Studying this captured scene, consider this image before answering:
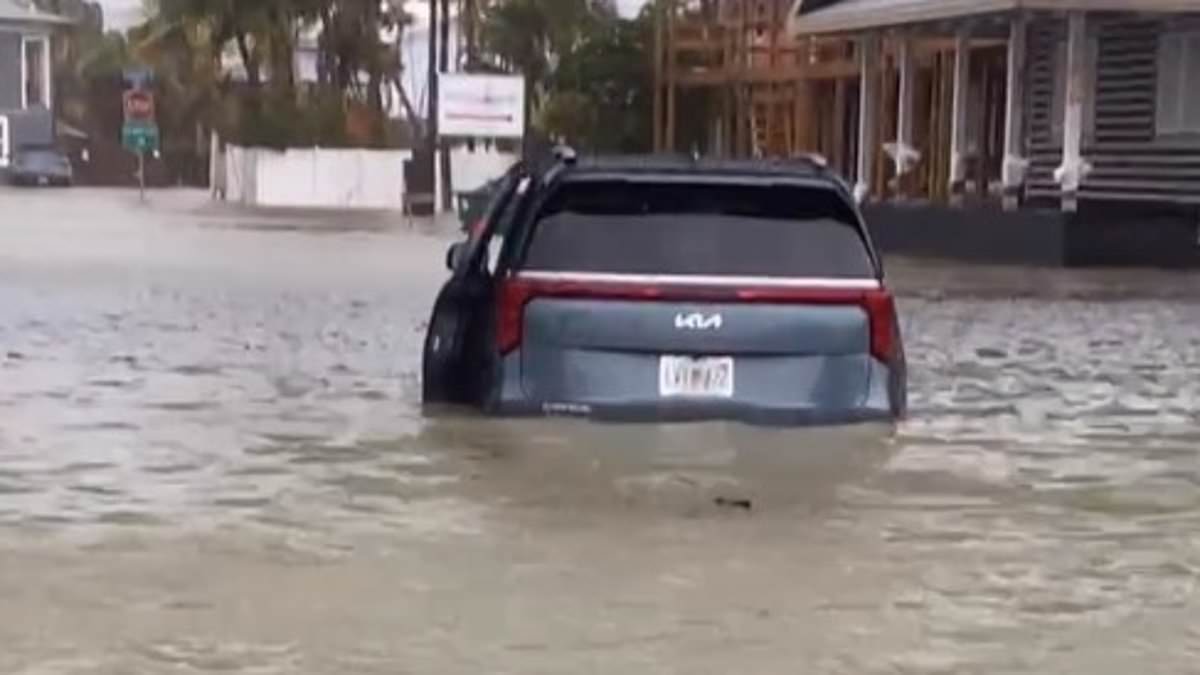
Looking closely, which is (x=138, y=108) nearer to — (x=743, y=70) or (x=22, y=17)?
(x=22, y=17)

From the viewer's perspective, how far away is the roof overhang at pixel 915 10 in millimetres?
32094

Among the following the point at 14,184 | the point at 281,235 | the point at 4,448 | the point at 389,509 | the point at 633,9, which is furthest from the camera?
the point at 14,184

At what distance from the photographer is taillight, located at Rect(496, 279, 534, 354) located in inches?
468

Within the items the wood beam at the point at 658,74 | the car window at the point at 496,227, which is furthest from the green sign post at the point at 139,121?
the car window at the point at 496,227

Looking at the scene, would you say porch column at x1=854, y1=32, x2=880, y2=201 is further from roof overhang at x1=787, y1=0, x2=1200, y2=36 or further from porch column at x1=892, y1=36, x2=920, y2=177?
roof overhang at x1=787, y1=0, x2=1200, y2=36

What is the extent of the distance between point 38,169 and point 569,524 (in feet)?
229

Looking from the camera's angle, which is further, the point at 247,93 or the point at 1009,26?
the point at 247,93

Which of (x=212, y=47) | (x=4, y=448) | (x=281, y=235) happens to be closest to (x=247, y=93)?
(x=212, y=47)

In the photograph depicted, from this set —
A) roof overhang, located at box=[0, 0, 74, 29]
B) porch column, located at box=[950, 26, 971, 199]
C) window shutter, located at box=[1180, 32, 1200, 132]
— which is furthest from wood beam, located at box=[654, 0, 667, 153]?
roof overhang, located at box=[0, 0, 74, 29]

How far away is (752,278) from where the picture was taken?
11.9 meters

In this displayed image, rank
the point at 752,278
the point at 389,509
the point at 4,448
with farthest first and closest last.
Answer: the point at 4,448, the point at 752,278, the point at 389,509

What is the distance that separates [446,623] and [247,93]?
2491 inches

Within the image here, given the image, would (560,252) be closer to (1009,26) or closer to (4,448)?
(4,448)

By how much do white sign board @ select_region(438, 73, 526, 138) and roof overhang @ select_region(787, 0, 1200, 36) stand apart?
18.2 meters
